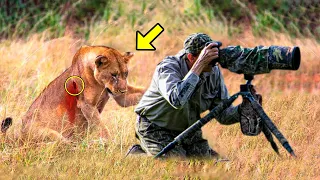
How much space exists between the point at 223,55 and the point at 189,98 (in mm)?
354

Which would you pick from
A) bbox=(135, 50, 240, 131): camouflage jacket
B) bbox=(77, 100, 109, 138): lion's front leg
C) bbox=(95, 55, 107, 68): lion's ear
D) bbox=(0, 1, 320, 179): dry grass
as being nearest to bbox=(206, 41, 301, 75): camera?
bbox=(135, 50, 240, 131): camouflage jacket

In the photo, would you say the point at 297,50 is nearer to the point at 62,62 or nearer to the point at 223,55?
the point at 223,55

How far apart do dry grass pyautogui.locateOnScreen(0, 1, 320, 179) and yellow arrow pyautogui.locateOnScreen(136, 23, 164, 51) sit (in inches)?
5.6

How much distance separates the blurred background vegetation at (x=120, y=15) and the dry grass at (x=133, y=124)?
3.77 ft

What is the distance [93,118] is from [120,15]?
5033 mm

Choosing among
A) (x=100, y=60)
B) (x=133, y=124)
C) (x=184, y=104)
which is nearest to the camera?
(x=184, y=104)

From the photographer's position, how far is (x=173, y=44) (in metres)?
9.65

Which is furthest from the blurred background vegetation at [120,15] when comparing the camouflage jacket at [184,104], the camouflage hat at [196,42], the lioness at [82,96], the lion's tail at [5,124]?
the camouflage hat at [196,42]

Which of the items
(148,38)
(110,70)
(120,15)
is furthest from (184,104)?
(120,15)

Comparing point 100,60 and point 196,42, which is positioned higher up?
point 196,42

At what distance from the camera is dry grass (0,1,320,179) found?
5.66 meters

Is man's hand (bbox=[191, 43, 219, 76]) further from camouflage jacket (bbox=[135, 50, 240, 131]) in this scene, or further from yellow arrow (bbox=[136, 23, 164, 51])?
yellow arrow (bbox=[136, 23, 164, 51])

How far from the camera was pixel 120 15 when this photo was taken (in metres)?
11.4

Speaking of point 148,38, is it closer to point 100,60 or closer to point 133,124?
point 133,124
